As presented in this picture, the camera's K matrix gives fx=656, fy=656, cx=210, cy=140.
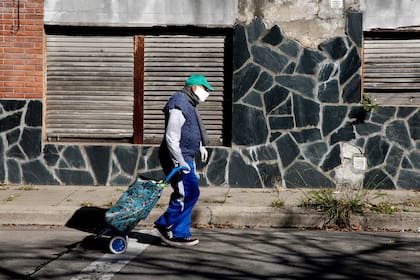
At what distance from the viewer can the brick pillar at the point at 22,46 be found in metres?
11.7

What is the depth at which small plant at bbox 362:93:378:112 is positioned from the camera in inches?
449

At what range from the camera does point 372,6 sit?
1144 centimetres

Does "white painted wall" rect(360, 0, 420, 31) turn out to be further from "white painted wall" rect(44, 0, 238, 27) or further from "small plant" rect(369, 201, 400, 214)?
"small plant" rect(369, 201, 400, 214)

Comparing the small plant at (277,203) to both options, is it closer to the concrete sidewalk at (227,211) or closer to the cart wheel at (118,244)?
the concrete sidewalk at (227,211)

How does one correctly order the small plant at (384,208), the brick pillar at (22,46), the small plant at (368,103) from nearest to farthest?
1. the small plant at (384,208)
2. the small plant at (368,103)
3. the brick pillar at (22,46)

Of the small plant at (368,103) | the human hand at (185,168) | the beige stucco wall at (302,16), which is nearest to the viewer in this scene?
the human hand at (185,168)

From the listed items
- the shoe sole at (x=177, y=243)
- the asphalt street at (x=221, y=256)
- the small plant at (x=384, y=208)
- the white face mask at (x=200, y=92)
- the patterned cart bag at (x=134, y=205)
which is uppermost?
the white face mask at (x=200, y=92)

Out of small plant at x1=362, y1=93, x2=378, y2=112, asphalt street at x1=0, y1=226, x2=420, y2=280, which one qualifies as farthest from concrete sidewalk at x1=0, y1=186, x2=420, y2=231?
small plant at x1=362, y1=93, x2=378, y2=112

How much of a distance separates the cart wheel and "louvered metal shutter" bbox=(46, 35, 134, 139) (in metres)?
4.87

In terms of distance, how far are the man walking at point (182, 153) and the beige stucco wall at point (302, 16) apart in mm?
4268

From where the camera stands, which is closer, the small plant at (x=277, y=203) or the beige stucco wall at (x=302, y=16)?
the small plant at (x=277, y=203)

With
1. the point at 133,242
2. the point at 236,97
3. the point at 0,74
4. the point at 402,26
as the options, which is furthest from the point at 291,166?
the point at 0,74

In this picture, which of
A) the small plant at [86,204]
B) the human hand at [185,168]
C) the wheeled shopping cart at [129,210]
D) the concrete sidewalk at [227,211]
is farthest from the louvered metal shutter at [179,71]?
the wheeled shopping cart at [129,210]

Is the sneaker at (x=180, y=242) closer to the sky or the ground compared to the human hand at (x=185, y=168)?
closer to the ground
